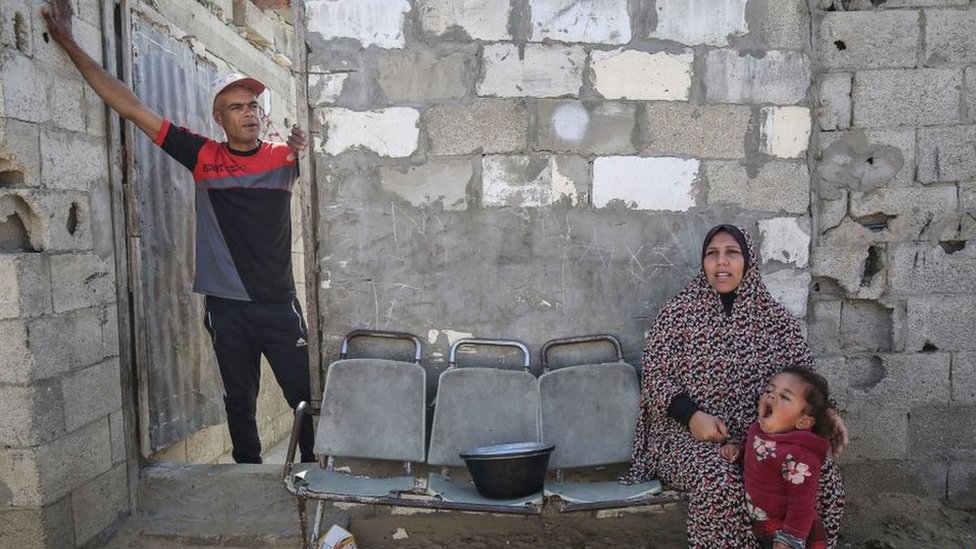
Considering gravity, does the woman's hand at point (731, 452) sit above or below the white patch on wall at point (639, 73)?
below

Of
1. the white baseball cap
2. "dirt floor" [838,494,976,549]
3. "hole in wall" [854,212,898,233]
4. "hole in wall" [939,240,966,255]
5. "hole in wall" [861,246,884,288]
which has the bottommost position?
"dirt floor" [838,494,976,549]

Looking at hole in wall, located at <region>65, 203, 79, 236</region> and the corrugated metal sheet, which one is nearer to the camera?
hole in wall, located at <region>65, 203, 79, 236</region>

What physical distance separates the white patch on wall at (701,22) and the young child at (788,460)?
1516mm

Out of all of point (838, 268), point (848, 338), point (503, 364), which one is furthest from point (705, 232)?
point (503, 364)

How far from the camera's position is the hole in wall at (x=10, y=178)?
262 cm

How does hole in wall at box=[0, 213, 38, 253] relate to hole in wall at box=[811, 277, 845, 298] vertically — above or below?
above

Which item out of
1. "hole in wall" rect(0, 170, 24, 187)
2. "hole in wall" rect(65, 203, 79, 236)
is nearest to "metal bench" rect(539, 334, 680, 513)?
"hole in wall" rect(65, 203, 79, 236)

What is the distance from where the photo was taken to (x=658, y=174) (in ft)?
10.3

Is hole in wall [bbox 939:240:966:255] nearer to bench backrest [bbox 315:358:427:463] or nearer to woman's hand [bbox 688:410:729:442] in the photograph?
woman's hand [bbox 688:410:729:442]

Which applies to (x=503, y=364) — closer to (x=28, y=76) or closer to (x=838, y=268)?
(x=838, y=268)

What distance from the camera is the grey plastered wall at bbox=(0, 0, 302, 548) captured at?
2.59 meters

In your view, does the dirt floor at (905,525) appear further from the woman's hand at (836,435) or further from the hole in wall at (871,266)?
the hole in wall at (871,266)

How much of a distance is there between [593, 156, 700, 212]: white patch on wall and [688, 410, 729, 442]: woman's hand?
946mm

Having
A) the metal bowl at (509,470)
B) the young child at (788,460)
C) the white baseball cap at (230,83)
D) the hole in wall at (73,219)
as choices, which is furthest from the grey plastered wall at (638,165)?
the hole in wall at (73,219)
